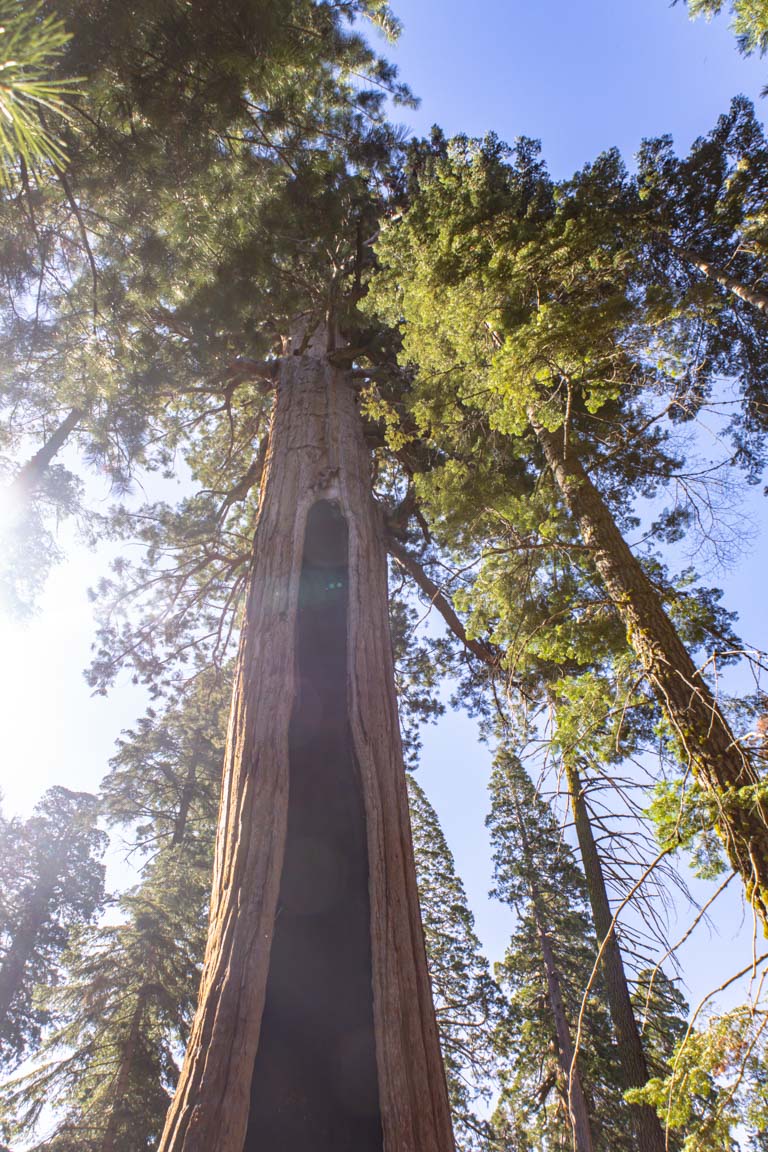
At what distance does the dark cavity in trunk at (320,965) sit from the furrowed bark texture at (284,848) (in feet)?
0.35

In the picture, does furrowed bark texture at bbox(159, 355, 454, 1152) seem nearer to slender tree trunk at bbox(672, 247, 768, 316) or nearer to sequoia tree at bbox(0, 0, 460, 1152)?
sequoia tree at bbox(0, 0, 460, 1152)

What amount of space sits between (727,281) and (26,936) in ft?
60.4

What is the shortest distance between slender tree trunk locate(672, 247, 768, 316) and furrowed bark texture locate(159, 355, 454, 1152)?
4.17 m

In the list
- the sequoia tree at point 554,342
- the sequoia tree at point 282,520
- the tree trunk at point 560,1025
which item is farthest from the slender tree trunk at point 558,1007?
the sequoia tree at point 282,520

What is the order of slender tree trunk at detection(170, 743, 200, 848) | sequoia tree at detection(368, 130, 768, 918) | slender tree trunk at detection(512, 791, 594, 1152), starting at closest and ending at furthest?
sequoia tree at detection(368, 130, 768, 918) → slender tree trunk at detection(512, 791, 594, 1152) → slender tree trunk at detection(170, 743, 200, 848)

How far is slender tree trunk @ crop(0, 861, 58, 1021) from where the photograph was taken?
43.7ft

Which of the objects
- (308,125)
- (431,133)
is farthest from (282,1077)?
(431,133)

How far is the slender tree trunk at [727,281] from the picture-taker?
539 centimetres

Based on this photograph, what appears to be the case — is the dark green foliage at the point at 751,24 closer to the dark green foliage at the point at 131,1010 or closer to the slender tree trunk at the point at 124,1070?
the dark green foliage at the point at 131,1010

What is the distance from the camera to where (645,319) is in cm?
403

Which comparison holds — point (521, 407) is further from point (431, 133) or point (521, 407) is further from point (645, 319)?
point (431, 133)

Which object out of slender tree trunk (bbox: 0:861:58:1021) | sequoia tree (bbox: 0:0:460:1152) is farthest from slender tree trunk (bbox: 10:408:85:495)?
slender tree trunk (bbox: 0:861:58:1021)

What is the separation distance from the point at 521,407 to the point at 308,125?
3.23 metres

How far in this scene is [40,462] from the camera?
5922mm
